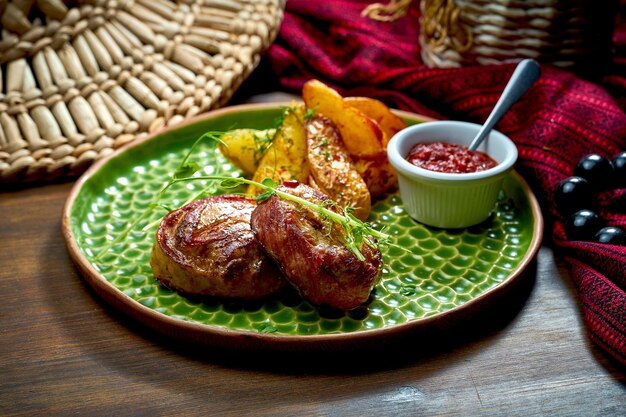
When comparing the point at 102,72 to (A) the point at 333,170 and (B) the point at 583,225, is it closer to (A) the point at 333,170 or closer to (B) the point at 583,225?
(A) the point at 333,170

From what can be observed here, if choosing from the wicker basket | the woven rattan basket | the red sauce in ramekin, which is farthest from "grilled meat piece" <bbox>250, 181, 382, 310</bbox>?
the wicker basket

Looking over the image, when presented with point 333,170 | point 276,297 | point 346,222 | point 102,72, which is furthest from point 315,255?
point 102,72

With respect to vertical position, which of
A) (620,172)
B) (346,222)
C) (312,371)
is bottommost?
(312,371)

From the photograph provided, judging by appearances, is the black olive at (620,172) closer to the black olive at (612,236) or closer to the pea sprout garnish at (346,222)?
the black olive at (612,236)

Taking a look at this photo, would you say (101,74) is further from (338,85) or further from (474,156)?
(474,156)

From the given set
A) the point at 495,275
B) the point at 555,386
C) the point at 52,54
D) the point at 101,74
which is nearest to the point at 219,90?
the point at 101,74

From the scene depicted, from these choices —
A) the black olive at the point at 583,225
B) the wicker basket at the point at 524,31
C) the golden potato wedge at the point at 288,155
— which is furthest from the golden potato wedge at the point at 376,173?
the wicker basket at the point at 524,31

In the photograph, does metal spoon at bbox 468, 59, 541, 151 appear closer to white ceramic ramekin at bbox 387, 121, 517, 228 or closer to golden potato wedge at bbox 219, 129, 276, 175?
white ceramic ramekin at bbox 387, 121, 517, 228
